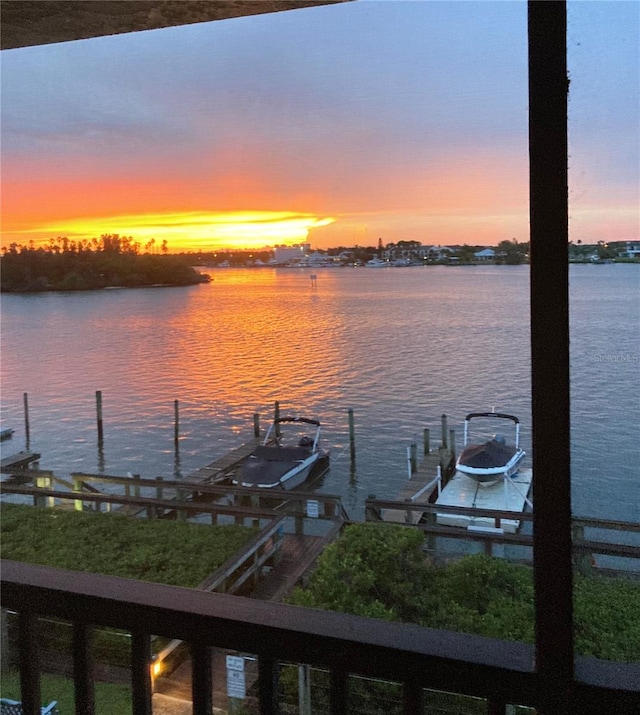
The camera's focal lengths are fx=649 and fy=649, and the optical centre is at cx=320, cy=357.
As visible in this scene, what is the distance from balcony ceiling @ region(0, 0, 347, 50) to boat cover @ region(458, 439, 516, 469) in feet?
28.2

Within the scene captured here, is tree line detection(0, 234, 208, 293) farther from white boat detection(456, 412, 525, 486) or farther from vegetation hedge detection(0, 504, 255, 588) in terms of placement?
white boat detection(456, 412, 525, 486)

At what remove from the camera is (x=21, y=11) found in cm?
118

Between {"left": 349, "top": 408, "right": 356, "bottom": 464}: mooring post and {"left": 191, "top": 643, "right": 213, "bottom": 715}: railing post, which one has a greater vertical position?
{"left": 191, "top": 643, "right": 213, "bottom": 715}: railing post

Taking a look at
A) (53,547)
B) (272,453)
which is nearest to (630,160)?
(53,547)

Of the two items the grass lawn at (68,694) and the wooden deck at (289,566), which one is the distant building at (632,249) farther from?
the wooden deck at (289,566)

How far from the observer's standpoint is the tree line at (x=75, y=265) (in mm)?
10398

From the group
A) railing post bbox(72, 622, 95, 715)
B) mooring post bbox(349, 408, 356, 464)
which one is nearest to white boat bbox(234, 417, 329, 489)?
mooring post bbox(349, 408, 356, 464)

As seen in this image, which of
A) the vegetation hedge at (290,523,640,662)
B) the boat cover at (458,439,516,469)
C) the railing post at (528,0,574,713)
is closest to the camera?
the railing post at (528,0,574,713)

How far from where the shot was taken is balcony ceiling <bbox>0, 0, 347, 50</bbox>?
1143 mm

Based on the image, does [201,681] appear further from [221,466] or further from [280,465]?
[221,466]

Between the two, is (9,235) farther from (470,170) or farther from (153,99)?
(470,170)

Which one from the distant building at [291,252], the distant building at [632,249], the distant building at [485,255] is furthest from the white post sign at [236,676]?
the distant building at [291,252]

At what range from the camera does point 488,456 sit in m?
9.49

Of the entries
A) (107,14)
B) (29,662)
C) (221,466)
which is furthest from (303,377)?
(29,662)
